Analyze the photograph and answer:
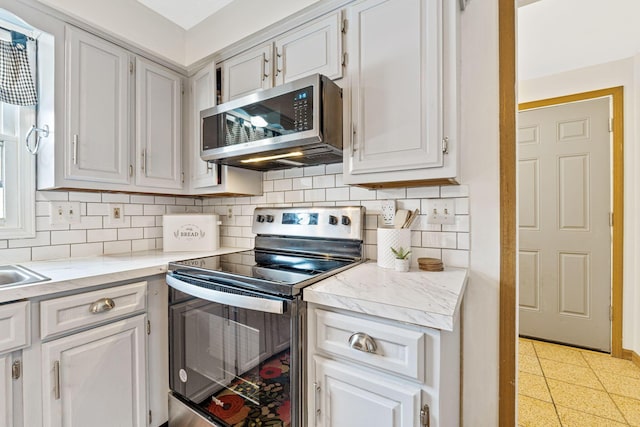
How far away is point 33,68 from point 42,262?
39.7 inches

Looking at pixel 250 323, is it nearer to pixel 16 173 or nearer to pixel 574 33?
pixel 16 173

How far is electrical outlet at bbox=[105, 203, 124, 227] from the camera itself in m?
1.82

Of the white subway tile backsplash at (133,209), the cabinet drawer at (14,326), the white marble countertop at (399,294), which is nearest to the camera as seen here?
the white marble countertop at (399,294)

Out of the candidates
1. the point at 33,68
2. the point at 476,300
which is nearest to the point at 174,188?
the point at 33,68

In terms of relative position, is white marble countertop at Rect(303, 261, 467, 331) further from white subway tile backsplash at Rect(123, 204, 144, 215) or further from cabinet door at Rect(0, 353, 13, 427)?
white subway tile backsplash at Rect(123, 204, 144, 215)

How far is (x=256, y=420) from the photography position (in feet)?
3.59

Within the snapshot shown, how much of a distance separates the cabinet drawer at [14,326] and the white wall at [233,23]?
5.25ft

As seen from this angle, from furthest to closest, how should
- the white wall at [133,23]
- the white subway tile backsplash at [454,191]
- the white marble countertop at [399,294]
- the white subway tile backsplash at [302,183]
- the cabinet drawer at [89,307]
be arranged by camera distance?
the white subway tile backsplash at [302,183], the white wall at [133,23], the white subway tile backsplash at [454,191], the cabinet drawer at [89,307], the white marble countertop at [399,294]

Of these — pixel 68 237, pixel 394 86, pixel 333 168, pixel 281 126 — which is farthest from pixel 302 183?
pixel 68 237

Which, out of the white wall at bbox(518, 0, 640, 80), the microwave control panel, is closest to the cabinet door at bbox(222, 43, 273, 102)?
the microwave control panel

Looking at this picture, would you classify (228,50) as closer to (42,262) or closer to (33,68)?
(33,68)

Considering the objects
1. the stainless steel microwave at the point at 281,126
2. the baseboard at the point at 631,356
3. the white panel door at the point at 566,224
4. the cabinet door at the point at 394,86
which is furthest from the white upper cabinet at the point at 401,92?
the baseboard at the point at 631,356

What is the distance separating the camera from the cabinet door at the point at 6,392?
37.8 inches

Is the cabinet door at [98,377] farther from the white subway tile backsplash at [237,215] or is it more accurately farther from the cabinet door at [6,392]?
the white subway tile backsplash at [237,215]
